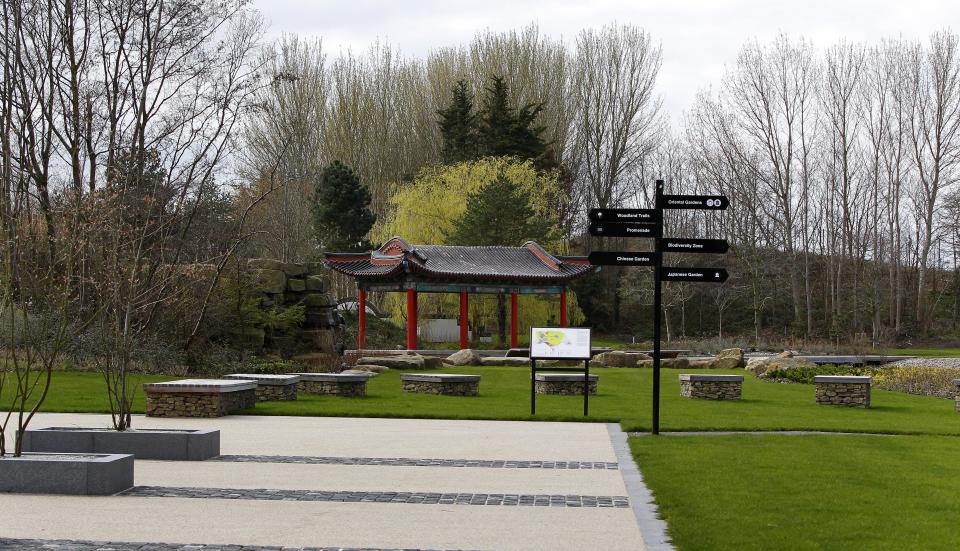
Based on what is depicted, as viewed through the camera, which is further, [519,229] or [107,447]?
[519,229]

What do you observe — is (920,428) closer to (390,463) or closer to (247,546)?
(390,463)

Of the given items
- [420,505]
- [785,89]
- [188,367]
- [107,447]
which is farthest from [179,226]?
[785,89]

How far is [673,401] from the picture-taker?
20.6 metres

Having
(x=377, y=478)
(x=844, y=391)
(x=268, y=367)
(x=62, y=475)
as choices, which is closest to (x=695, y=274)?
(x=377, y=478)

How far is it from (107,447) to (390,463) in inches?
123

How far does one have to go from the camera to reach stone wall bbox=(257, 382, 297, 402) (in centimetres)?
1950

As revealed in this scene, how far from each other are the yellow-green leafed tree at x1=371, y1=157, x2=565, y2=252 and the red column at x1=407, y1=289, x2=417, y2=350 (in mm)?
11286

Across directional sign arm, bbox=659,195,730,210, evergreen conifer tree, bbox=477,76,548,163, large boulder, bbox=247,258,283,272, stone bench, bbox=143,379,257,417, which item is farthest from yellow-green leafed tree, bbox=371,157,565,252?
directional sign arm, bbox=659,195,730,210

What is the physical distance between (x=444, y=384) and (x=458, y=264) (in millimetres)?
19172

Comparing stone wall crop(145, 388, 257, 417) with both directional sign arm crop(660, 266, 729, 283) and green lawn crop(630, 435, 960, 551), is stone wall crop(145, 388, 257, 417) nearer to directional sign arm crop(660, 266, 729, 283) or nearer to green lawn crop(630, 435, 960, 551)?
green lawn crop(630, 435, 960, 551)

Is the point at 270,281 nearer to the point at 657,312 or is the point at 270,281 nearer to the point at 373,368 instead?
the point at 373,368

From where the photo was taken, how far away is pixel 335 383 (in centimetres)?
2073

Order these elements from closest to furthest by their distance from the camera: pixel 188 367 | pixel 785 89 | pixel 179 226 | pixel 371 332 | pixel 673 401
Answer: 1. pixel 673 401
2. pixel 188 367
3. pixel 179 226
4. pixel 371 332
5. pixel 785 89

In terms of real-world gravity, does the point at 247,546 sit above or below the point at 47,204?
below
